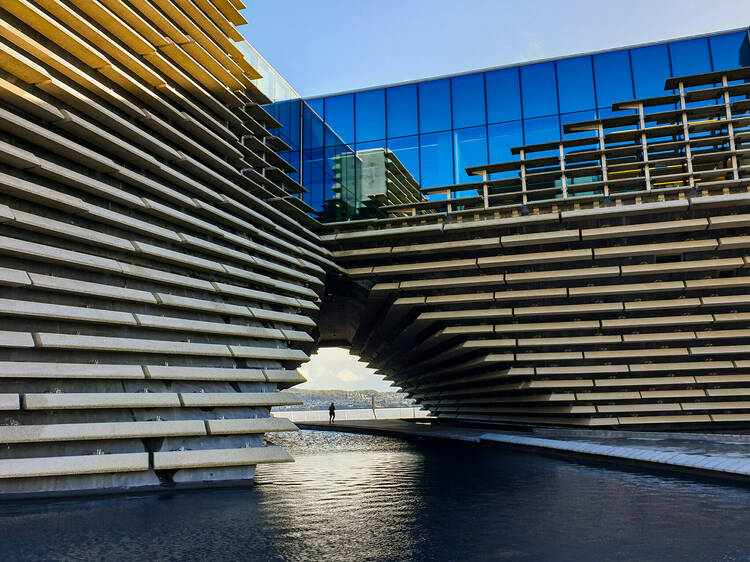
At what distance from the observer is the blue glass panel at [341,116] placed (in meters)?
24.4

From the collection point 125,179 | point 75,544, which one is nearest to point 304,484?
point 75,544

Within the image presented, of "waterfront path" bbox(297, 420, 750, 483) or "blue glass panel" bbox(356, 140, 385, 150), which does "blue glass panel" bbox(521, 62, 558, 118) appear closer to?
"blue glass panel" bbox(356, 140, 385, 150)

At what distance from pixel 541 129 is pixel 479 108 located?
230cm

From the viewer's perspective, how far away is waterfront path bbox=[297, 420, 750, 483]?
10.5m

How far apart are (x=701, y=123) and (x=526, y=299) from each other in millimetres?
6130

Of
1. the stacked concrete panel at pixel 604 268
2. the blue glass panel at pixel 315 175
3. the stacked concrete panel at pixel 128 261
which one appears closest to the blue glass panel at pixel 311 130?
the blue glass panel at pixel 315 175

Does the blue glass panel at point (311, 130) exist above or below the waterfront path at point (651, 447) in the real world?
above

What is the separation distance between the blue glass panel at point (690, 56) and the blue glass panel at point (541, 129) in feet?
13.1

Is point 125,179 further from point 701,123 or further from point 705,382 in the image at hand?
point 705,382

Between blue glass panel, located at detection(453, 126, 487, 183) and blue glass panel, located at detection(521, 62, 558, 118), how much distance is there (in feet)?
5.45

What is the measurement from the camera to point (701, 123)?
53.2ft

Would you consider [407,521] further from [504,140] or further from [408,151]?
[408,151]

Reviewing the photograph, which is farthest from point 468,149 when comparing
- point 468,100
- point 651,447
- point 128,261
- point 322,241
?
point 128,261

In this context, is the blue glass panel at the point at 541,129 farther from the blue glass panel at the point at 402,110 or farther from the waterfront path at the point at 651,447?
the waterfront path at the point at 651,447
